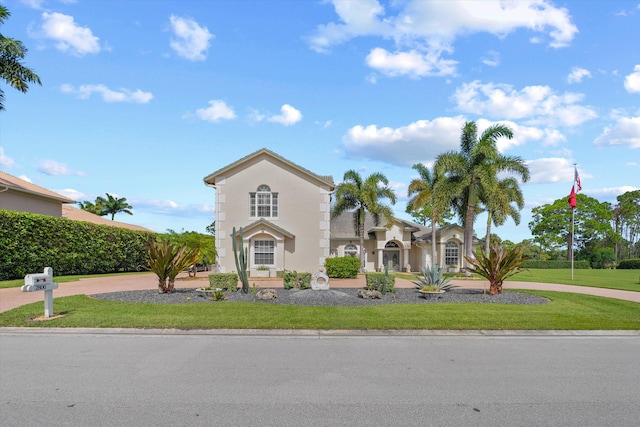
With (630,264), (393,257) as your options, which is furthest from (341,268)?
(630,264)

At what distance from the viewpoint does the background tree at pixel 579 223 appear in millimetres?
55469

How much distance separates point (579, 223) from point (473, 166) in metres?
39.8

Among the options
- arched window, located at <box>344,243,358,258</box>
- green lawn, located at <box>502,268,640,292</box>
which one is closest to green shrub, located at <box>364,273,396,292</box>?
green lawn, located at <box>502,268,640,292</box>

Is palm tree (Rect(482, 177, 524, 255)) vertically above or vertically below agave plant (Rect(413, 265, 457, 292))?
above

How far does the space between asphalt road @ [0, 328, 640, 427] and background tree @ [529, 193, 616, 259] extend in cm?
5601

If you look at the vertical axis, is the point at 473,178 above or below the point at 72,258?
above

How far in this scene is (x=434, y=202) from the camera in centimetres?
2762

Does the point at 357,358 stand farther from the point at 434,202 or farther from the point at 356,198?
the point at 356,198

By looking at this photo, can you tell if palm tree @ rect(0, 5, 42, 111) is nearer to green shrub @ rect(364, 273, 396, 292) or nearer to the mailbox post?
the mailbox post

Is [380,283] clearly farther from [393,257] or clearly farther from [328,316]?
[393,257]

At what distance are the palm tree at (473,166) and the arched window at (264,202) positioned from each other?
11746mm

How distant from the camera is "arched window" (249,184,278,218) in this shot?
24859 millimetres

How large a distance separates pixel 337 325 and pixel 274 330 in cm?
144

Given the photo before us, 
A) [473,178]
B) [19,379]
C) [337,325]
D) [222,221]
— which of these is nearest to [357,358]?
[337,325]
